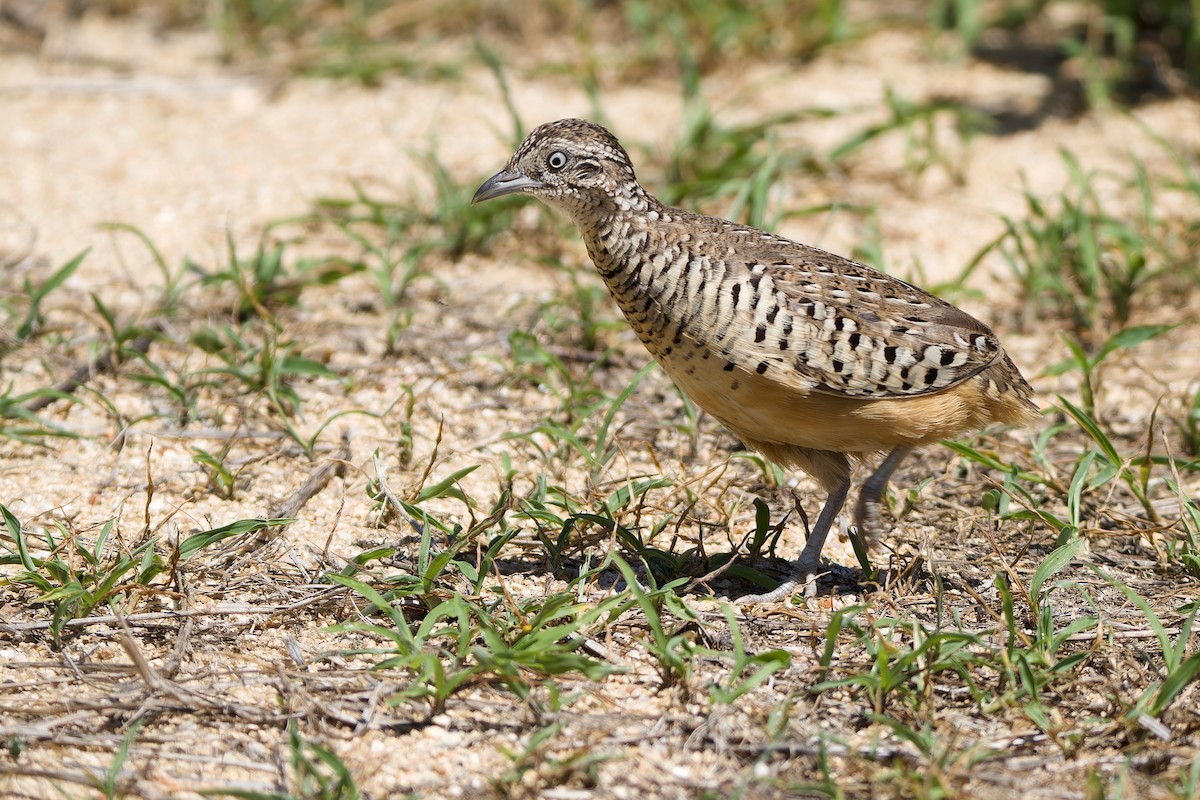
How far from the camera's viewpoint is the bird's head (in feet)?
16.8

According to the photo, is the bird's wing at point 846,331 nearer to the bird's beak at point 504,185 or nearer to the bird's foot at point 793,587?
the bird's foot at point 793,587

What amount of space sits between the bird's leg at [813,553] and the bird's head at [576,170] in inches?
54.7

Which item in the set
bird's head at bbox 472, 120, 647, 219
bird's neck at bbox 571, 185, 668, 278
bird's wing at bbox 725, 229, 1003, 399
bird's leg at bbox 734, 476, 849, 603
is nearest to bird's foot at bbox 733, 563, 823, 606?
bird's leg at bbox 734, 476, 849, 603

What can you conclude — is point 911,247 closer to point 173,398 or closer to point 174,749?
point 173,398

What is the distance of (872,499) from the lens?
16.6 ft

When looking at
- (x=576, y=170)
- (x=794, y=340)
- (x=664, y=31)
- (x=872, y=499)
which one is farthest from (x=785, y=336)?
(x=664, y=31)

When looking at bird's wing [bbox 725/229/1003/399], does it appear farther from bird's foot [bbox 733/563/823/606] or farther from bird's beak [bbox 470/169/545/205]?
bird's beak [bbox 470/169/545/205]

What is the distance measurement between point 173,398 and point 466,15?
4.95 meters

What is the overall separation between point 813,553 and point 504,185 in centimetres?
194

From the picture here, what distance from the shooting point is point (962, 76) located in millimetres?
9633

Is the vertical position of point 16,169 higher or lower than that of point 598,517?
higher

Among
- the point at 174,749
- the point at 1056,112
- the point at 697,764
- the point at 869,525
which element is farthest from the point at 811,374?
the point at 1056,112

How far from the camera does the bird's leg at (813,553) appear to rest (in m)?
4.99

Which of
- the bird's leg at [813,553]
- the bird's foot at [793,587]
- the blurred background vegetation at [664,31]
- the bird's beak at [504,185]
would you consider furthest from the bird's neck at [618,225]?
the blurred background vegetation at [664,31]
